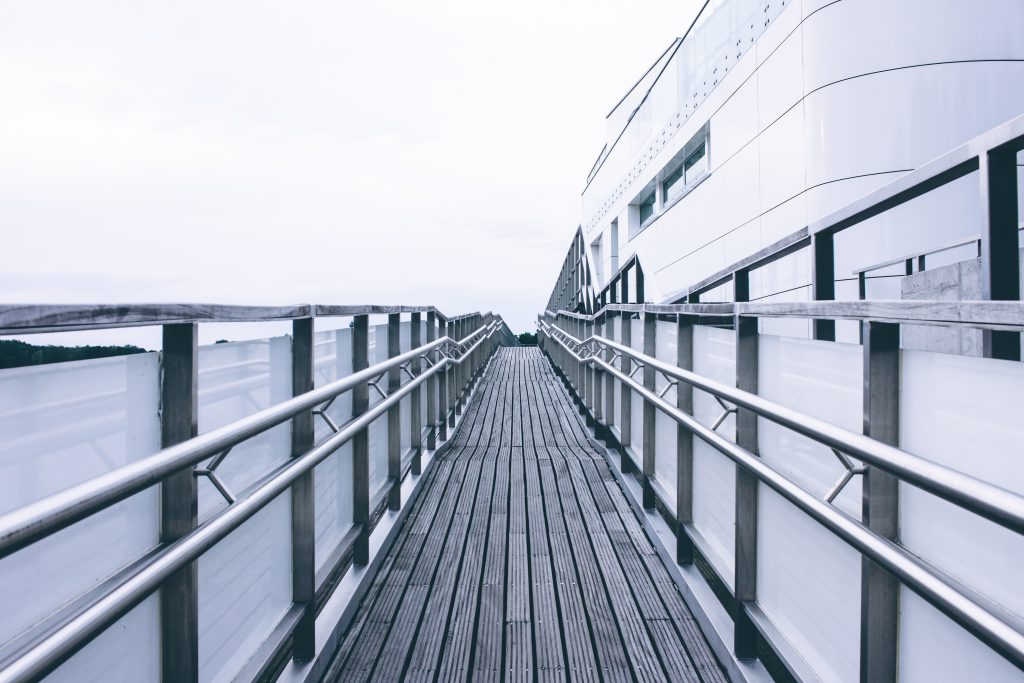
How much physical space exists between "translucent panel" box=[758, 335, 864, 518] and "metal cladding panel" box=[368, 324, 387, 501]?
171 centimetres

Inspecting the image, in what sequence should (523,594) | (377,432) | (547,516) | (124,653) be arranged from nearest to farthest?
(124,653), (523,594), (377,432), (547,516)

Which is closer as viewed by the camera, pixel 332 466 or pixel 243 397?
pixel 243 397

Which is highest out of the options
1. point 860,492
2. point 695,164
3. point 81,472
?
point 695,164

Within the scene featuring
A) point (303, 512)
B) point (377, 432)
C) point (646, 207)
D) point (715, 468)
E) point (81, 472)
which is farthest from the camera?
point (646, 207)

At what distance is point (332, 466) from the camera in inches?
96.6

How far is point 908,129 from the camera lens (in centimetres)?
555

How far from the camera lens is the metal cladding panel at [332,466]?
2217 mm

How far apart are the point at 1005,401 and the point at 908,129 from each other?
563cm

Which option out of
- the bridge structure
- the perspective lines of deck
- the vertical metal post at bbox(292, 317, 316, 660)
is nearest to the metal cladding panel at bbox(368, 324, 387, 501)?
the bridge structure

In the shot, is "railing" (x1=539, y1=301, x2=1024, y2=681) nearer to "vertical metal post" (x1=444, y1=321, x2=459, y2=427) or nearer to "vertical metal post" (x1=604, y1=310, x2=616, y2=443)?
"vertical metal post" (x1=604, y1=310, x2=616, y2=443)

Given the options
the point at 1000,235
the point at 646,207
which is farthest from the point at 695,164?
the point at 1000,235

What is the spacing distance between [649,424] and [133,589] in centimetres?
271

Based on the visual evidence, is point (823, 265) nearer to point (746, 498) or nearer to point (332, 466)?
point (746, 498)

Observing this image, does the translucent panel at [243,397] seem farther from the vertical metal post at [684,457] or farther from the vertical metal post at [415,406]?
the vertical metal post at [415,406]
